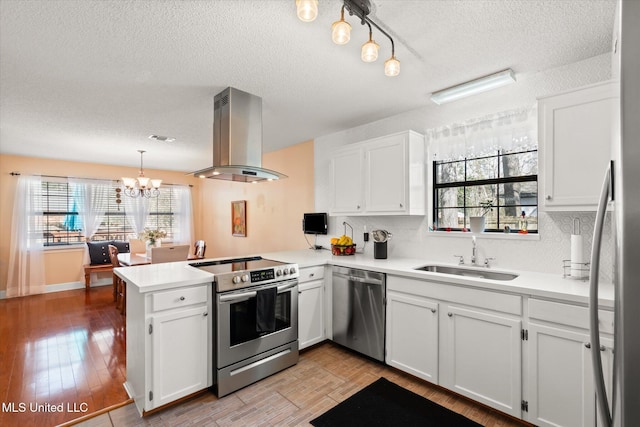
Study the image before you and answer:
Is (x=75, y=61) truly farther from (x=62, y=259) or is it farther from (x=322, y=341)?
(x=62, y=259)

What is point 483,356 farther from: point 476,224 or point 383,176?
point 383,176

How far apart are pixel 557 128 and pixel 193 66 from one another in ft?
8.53

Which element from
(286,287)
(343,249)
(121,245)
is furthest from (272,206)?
(121,245)

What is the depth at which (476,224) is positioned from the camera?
8.73ft

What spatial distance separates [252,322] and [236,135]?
1.60 meters

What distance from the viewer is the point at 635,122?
2.38 ft

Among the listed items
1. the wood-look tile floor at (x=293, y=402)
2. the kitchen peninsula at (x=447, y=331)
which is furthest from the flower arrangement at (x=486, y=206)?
the wood-look tile floor at (x=293, y=402)

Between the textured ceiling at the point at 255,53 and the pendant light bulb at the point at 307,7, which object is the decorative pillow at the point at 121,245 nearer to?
the textured ceiling at the point at 255,53

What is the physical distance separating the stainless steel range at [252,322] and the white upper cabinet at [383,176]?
1075 millimetres

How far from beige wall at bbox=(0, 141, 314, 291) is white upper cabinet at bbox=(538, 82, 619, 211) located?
9.16 ft

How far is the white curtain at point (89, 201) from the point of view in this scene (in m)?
5.88

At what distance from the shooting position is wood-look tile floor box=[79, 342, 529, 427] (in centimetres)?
205

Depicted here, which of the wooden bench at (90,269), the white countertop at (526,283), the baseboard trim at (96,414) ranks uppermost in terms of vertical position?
the white countertop at (526,283)
